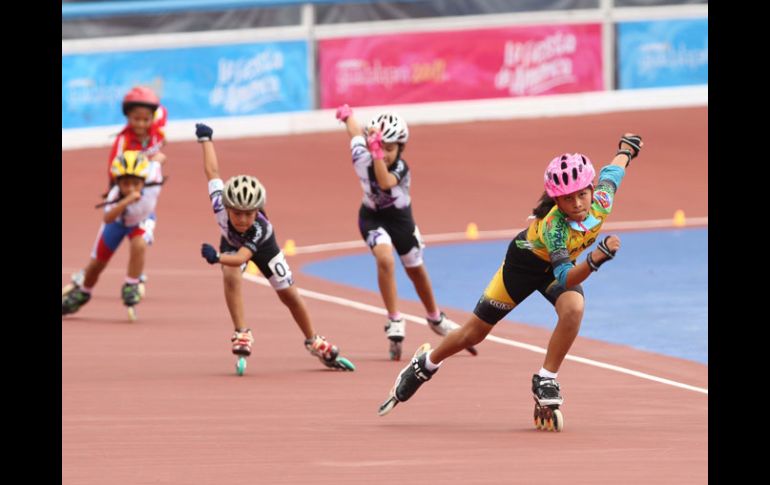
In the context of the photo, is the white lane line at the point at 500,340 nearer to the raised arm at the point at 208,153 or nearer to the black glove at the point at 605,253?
the black glove at the point at 605,253

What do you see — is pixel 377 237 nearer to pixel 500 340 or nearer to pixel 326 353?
pixel 326 353

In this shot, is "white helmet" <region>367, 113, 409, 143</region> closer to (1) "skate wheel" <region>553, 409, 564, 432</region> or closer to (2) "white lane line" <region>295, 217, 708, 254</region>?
(1) "skate wheel" <region>553, 409, 564, 432</region>

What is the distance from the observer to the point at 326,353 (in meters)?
12.5

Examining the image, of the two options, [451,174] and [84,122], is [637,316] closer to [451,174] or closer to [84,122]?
[451,174]

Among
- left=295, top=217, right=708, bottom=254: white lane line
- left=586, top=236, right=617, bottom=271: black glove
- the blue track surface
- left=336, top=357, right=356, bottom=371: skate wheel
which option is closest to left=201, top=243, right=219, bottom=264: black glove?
left=336, top=357, right=356, bottom=371: skate wheel

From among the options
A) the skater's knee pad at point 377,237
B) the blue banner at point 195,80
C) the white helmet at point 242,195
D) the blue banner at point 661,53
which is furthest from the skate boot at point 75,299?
the blue banner at point 661,53

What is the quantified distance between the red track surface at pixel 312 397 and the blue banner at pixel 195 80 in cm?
335

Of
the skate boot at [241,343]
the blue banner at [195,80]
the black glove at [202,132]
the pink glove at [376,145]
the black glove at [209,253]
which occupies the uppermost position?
the blue banner at [195,80]

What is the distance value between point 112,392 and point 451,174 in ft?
52.4

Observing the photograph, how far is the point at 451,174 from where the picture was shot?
26.9 m

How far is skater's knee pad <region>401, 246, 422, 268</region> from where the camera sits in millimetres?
13523

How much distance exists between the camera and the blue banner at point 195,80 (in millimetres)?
27906

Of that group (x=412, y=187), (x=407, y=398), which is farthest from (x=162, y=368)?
(x=412, y=187)

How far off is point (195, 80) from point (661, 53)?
8743 mm
